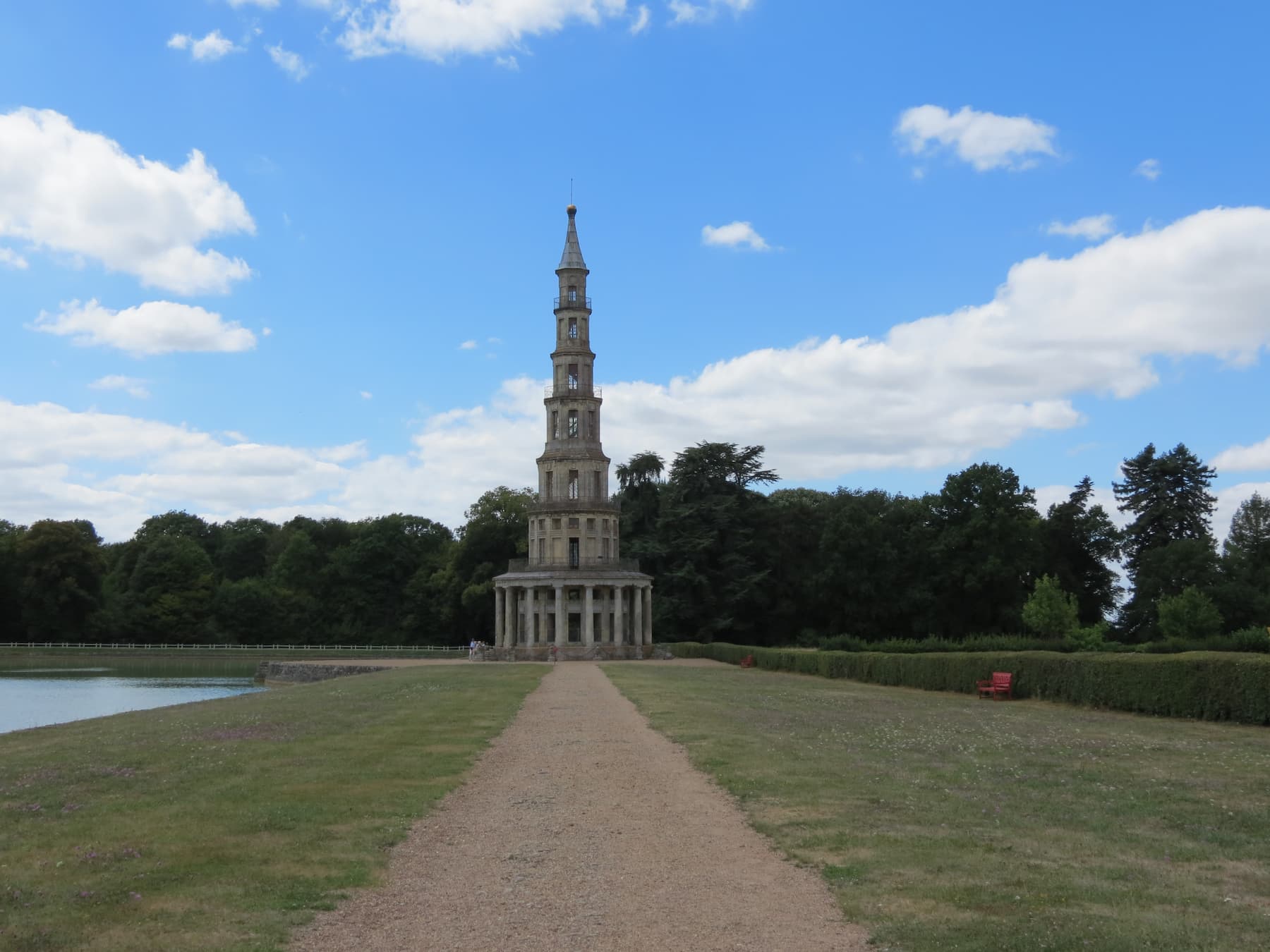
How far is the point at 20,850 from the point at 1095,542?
258 ft

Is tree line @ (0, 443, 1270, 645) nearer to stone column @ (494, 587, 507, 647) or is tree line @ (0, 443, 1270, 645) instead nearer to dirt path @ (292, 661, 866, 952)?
stone column @ (494, 587, 507, 647)

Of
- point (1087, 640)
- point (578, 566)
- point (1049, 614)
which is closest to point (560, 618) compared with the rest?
point (578, 566)

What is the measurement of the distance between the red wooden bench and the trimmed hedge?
0.16 meters

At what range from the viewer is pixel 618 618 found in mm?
74688

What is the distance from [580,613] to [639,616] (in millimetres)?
4003

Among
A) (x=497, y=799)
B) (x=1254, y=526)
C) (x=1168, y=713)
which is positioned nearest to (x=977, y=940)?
(x=497, y=799)

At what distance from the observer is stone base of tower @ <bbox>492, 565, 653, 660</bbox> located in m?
74.8

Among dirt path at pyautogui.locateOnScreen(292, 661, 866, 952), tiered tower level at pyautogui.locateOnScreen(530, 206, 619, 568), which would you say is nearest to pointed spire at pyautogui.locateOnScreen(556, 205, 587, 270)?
tiered tower level at pyautogui.locateOnScreen(530, 206, 619, 568)

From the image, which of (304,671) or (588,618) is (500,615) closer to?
(588,618)

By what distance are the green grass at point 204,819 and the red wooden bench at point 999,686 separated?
14.1 m

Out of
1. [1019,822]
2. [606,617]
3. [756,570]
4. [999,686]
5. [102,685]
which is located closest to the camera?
[1019,822]

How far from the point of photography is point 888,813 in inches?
478

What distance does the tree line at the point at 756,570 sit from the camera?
71375mm

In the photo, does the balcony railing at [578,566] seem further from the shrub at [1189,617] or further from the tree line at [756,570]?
the shrub at [1189,617]
